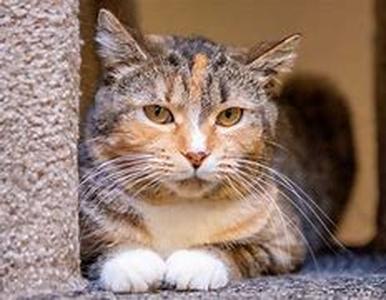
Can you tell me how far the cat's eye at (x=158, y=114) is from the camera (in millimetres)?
1507

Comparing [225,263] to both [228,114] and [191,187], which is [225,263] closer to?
[191,187]

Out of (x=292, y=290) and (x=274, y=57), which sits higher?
(x=274, y=57)

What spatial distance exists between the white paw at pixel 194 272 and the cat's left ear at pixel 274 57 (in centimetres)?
34

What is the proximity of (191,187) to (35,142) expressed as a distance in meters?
0.26

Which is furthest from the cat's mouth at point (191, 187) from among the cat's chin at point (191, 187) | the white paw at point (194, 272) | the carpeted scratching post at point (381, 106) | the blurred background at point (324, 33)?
the blurred background at point (324, 33)

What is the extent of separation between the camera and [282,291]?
1.41 m

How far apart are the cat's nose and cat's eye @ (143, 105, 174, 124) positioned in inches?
3.2

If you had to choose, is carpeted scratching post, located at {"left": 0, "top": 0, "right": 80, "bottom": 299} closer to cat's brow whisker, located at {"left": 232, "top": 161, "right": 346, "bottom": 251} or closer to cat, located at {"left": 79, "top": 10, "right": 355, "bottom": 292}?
cat, located at {"left": 79, "top": 10, "right": 355, "bottom": 292}

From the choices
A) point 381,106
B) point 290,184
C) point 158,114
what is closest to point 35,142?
point 158,114

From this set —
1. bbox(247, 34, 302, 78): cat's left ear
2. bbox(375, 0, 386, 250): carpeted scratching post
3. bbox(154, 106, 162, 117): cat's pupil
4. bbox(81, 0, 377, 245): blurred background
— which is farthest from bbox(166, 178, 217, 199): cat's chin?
bbox(81, 0, 377, 245): blurred background

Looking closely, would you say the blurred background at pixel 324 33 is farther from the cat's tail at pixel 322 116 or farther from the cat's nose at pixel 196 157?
the cat's nose at pixel 196 157

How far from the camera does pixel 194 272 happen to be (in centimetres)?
143

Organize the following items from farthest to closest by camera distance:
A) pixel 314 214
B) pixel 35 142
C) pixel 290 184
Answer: pixel 314 214, pixel 290 184, pixel 35 142

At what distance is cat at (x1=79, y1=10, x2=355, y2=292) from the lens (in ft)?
4.80
